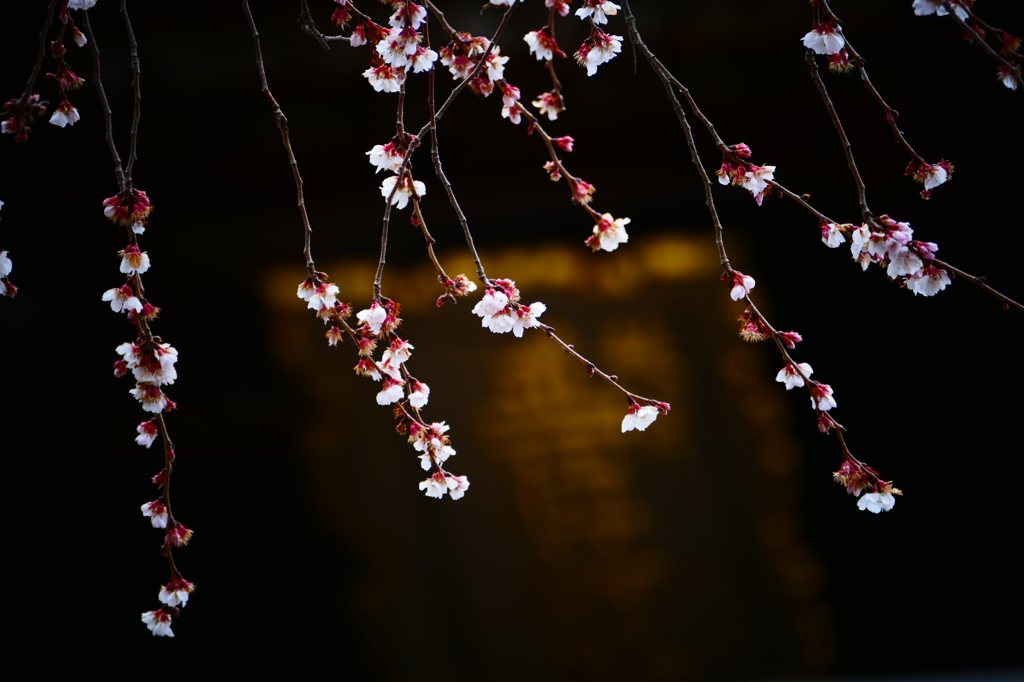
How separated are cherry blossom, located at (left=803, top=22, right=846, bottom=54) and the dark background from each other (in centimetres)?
186

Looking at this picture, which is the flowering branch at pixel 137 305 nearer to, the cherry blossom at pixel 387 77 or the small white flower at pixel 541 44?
the cherry blossom at pixel 387 77

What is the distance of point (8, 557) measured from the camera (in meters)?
2.79

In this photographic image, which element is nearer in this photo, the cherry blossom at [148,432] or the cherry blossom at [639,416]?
the cherry blossom at [639,416]

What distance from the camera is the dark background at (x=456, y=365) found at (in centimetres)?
280

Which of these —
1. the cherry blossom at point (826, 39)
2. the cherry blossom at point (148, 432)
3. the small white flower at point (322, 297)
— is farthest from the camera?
the cherry blossom at point (148, 432)

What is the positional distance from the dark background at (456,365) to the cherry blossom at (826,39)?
1.86 m

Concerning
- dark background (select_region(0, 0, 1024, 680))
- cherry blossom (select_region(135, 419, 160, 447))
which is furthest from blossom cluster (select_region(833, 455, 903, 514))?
dark background (select_region(0, 0, 1024, 680))

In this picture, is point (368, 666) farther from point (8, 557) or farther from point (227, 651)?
point (8, 557)

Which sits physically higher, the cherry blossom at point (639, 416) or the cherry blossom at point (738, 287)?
the cherry blossom at point (738, 287)

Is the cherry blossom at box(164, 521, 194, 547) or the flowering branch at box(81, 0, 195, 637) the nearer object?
the flowering branch at box(81, 0, 195, 637)

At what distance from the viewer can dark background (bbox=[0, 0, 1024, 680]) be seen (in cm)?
280

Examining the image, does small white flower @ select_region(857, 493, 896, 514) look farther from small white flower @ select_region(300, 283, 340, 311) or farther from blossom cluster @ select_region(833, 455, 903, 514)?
small white flower @ select_region(300, 283, 340, 311)

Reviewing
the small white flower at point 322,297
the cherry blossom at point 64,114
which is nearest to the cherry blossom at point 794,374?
the small white flower at point 322,297

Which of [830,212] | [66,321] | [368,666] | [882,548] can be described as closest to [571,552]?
[368,666]
